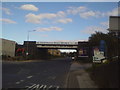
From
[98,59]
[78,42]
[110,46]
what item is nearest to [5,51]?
[78,42]

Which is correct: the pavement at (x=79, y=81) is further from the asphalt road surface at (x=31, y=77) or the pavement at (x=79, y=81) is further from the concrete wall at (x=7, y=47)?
the concrete wall at (x=7, y=47)

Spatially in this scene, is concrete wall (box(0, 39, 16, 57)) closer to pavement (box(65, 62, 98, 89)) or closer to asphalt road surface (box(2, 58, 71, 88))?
asphalt road surface (box(2, 58, 71, 88))

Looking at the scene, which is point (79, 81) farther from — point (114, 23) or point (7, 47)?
point (7, 47)

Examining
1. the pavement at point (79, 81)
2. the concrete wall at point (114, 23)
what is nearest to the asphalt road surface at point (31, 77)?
the pavement at point (79, 81)

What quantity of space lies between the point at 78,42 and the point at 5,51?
105ft

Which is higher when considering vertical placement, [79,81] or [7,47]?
[7,47]

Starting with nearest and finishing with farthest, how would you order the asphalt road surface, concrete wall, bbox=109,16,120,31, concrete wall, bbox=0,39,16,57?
the asphalt road surface → concrete wall, bbox=109,16,120,31 → concrete wall, bbox=0,39,16,57

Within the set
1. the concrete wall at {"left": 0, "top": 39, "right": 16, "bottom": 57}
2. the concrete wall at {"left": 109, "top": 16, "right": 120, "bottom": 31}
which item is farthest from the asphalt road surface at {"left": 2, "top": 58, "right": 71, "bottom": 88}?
the concrete wall at {"left": 0, "top": 39, "right": 16, "bottom": 57}

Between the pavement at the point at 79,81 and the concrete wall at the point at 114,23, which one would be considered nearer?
the pavement at the point at 79,81

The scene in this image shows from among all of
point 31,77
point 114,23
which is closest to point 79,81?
point 114,23

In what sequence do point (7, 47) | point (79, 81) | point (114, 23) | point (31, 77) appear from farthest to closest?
1. point (7, 47)
2. point (31, 77)
3. point (79, 81)
4. point (114, 23)

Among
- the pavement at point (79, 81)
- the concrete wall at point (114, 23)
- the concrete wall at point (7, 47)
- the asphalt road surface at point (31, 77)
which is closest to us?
the pavement at point (79, 81)

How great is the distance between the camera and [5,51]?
8994cm

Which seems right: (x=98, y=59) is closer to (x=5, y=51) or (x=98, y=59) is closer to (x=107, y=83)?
(x=107, y=83)
